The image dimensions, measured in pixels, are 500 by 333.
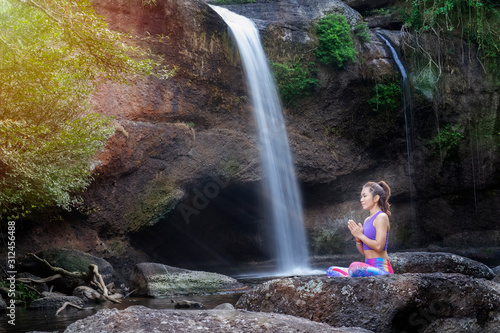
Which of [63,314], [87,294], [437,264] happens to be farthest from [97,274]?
[437,264]

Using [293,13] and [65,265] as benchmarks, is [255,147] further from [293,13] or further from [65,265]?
[65,265]

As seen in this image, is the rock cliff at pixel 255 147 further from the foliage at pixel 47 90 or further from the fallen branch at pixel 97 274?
the fallen branch at pixel 97 274

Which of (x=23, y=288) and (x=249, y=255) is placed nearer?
(x=23, y=288)

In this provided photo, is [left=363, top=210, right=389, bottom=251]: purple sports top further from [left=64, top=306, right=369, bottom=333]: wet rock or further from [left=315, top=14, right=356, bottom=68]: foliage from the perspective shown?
[left=315, top=14, right=356, bottom=68]: foliage

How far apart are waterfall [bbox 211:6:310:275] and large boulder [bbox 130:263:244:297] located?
20.7 feet

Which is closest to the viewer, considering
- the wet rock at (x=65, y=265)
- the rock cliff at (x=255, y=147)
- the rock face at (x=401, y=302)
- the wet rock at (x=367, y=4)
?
the rock face at (x=401, y=302)

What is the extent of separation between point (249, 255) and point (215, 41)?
8787 millimetres

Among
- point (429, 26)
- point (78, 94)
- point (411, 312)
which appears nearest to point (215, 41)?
point (78, 94)

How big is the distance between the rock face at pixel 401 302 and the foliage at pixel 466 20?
15722 millimetres

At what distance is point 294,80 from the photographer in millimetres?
18406

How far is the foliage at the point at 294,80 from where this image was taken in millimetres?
18188

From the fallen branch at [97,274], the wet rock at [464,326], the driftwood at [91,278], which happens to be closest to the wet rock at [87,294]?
the driftwood at [91,278]

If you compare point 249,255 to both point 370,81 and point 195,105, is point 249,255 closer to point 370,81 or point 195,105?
point 195,105

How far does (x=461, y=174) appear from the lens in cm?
2022
